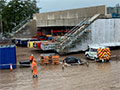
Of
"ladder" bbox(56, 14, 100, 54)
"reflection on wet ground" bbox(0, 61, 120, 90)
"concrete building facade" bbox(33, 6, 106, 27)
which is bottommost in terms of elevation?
"reflection on wet ground" bbox(0, 61, 120, 90)

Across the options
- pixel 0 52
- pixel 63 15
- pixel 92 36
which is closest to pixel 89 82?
pixel 0 52

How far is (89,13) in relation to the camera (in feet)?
99.2

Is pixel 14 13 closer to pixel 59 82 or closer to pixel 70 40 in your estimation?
pixel 70 40

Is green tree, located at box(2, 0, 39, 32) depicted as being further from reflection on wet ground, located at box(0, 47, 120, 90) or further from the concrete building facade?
reflection on wet ground, located at box(0, 47, 120, 90)

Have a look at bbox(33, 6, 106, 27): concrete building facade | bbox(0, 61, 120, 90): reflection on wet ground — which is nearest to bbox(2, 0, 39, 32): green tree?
bbox(33, 6, 106, 27): concrete building facade

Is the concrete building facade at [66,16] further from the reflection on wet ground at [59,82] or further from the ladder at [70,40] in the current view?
the reflection on wet ground at [59,82]

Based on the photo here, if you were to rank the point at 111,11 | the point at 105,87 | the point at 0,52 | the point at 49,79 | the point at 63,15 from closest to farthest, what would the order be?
1. the point at 105,87
2. the point at 49,79
3. the point at 0,52
4. the point at 111,11
5. the point at 63,15

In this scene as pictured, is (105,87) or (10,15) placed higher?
(10,15)

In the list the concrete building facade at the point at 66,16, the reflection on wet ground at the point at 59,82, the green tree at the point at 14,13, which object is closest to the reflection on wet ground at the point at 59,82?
the reflection on wet ground at the point at 59,82

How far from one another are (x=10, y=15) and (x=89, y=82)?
38.3 meters

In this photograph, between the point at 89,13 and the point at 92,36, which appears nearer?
the point at 92,36

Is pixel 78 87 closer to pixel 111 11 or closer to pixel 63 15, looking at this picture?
pixel 111 11

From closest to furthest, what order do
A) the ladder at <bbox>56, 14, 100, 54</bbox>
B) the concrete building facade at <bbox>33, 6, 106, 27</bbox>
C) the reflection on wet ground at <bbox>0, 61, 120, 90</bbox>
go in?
1. the reflection on wet ground at <bbox>0, 61, 120, 90</bbox>
2. the ladder at <bbox>56, 14, 100, 54</bbox>
3. the concrete building facade at <bbox>33, 6, 106, 27</bbox>

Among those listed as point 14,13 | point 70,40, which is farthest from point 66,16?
point 14,13
